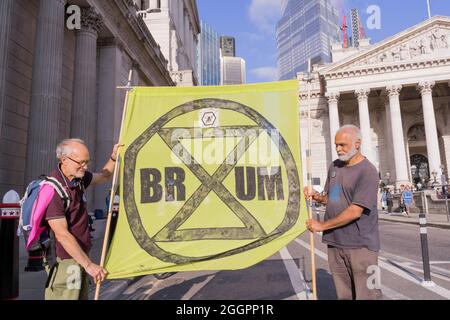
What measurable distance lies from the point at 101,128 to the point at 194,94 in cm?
1595

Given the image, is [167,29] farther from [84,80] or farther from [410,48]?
[410,48]

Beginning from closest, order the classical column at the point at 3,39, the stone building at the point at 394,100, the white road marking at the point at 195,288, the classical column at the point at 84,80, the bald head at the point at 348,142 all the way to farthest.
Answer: the bald head at the point at 348,142 → the white road marking at the point at 195,288 → the classical column at the point at 3,39 → the classical column at the point at 84,80 → the stone building at the point at 394,100

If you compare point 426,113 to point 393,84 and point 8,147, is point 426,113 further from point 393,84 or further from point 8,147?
point 8,147

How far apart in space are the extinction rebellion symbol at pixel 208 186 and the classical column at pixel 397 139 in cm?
4074

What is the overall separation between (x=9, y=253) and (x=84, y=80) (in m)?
11.8

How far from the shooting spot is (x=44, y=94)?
11.7 meters

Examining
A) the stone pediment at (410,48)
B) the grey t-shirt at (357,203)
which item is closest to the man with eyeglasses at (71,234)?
the grey t-shirt at (357,203)

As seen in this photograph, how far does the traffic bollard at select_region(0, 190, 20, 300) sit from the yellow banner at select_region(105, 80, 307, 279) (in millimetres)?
2882

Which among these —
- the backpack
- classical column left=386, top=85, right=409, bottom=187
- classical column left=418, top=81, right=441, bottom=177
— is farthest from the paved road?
classical column left=418, top=81, right=441, bottom=177

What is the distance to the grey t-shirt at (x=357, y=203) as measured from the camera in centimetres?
291

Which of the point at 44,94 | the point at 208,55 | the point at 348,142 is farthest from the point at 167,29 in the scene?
the point at 208,55

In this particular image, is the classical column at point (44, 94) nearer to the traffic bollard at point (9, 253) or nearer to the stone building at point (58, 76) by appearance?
the stone building at point (58, 76)
